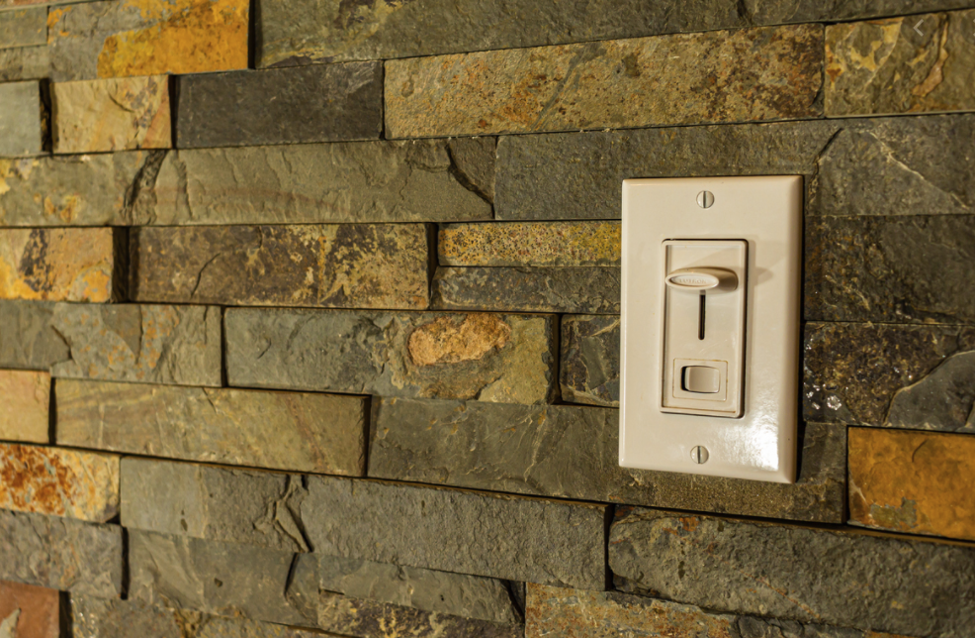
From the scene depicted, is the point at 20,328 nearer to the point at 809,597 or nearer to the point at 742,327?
the point at 742,327

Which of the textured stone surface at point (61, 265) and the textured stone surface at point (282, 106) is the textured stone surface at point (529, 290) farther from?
the textured stone surface at point (61, 265)

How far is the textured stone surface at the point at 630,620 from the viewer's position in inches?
28.5

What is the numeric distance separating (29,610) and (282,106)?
81 centimetres

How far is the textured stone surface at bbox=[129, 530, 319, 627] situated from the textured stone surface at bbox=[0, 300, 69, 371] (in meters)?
0.27

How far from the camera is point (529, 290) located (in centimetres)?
78

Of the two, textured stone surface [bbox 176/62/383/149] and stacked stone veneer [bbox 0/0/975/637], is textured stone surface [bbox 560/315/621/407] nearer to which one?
stacked stone veneer [bbox 0/0/975/637]

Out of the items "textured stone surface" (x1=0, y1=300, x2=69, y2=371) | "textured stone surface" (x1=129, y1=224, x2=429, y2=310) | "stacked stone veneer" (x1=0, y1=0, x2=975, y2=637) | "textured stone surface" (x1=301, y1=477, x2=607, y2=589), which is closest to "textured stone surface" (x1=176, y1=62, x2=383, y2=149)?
"stacked stone veneer" (x1=0, y1=0, x2=975, y2=637)

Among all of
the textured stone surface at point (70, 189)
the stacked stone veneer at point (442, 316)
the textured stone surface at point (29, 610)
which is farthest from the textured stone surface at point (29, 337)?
the textured stone surface at point (29, 610)

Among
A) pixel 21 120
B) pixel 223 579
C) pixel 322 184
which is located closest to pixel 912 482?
pixel 322 184

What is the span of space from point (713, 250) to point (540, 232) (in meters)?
0.18

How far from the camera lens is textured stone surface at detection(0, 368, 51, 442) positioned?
0.97 metres

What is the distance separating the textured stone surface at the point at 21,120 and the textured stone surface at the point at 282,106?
0.69ft

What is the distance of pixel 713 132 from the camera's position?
2.33 feet

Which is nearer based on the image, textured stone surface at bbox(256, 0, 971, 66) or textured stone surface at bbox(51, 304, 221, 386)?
textured stone surface at bbox(256, 0, 971, 66)
